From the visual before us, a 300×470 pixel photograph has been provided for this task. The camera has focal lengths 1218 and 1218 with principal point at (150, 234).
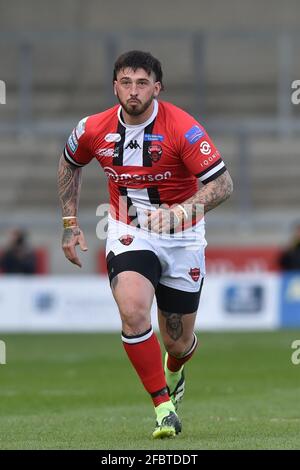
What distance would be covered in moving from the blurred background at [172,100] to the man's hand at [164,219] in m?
13.9

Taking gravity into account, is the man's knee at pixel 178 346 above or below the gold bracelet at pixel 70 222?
below

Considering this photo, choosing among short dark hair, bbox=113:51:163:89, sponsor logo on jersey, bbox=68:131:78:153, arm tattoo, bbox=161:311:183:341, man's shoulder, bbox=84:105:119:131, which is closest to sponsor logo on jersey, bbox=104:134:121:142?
man's shoulder, bbox=84:105:119:131

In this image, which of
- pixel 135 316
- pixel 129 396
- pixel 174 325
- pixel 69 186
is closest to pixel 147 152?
pixel 69 186

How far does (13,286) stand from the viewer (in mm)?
21281

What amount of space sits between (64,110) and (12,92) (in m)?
1.27

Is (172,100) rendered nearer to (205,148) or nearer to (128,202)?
(128,202)

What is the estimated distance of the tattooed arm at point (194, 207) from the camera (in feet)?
26.6

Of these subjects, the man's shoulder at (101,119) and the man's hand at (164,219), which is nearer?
the man's hand at (164,219)

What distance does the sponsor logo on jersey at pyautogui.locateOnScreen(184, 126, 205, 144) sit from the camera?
8.26 m

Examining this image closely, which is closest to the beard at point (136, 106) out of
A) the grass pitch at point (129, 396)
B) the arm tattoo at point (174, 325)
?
the arm tattoo at point (174, 325)

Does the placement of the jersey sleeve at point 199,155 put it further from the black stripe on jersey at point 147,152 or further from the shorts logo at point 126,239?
the shorts logo at point 126,239

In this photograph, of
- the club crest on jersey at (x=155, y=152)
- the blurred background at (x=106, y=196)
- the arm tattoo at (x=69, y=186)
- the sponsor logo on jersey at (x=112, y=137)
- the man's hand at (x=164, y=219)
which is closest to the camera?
the man's hand at (x=164, y=219)

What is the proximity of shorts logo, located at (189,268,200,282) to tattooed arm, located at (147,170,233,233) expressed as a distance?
482 mm
